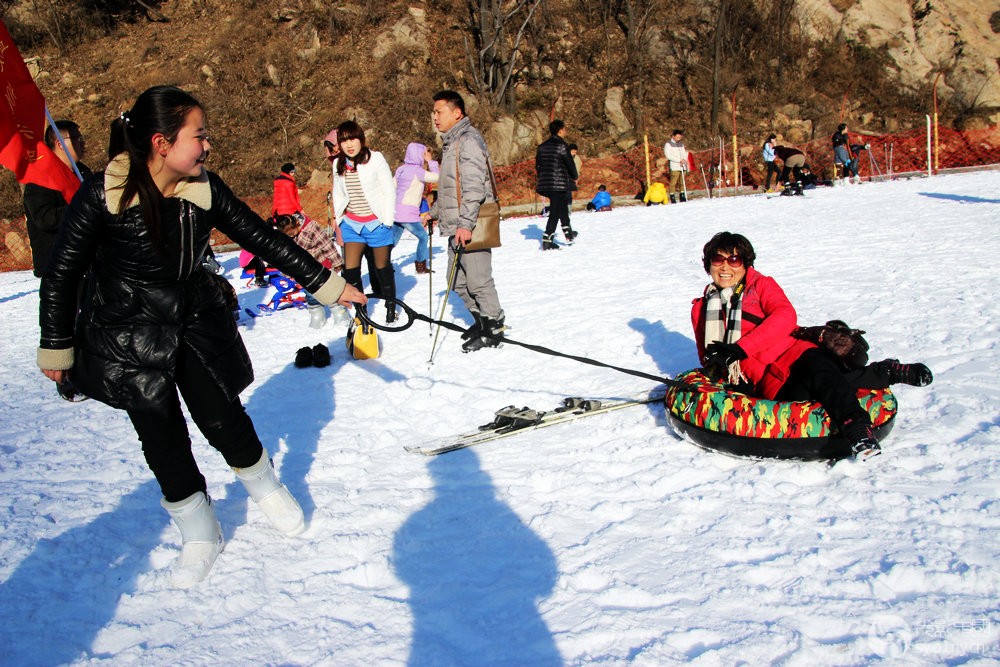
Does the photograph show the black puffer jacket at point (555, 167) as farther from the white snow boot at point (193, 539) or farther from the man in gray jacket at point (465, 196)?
the white snow boot at point (193, 539)

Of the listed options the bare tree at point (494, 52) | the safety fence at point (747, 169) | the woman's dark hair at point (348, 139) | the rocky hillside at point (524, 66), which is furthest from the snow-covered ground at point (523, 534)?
the bare tree at point (494, 52)

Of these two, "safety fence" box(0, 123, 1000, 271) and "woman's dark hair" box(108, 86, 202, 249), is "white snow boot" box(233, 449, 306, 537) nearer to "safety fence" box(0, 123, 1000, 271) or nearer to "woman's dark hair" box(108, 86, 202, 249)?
"woman's dark hair" box(108, 86, 202, 249)

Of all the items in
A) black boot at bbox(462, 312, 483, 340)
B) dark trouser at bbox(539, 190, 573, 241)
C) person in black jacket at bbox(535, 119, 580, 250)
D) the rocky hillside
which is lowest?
black boot at bbox(462, 312, 483, 340)

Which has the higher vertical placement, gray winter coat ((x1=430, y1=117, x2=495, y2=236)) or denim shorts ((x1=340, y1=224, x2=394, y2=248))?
gray winter coat ((x1=430, y1=117, x2=495, y2=236))

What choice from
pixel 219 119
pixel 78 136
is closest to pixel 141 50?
pixel 219 119

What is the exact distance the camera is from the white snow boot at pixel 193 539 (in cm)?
280

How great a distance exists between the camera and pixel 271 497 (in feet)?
9.97

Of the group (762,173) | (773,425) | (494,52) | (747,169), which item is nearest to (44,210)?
(773,425)

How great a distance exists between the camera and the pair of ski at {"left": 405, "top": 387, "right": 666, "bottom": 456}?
13.2ft

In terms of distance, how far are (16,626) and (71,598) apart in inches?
8.1

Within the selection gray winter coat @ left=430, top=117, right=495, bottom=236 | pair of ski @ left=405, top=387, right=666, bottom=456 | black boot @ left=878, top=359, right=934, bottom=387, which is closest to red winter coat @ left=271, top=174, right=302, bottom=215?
gray winter coat @ left=430, top=117, right=495, bottom=236

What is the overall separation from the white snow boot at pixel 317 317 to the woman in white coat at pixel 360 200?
1.00m

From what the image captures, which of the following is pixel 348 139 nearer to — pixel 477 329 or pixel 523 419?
pixel 477 329

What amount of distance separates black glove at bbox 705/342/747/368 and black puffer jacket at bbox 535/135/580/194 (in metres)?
7.19
